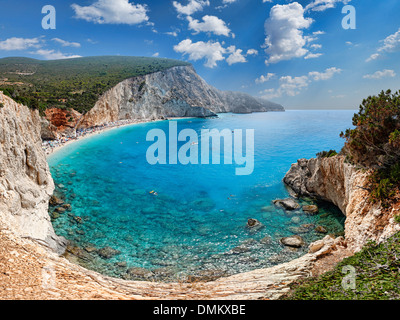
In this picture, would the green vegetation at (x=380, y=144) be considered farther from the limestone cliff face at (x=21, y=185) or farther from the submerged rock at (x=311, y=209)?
the limestone cliff face at (x=21, y=185)

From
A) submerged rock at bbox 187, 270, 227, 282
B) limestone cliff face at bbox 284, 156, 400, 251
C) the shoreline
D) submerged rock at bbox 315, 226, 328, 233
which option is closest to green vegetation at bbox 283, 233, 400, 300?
limestone cliff face at bbox 284, 156, 400, 251

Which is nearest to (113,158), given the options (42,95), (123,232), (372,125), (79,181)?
(79,181)

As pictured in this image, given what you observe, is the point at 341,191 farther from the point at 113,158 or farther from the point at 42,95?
the point at 42,95

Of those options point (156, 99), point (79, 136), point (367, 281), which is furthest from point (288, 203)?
point (156, 99)

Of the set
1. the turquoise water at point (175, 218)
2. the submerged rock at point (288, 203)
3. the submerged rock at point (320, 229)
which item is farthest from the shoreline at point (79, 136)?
the submerged rock at point (320, 229)

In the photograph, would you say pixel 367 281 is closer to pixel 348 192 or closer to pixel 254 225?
pixel 348 192

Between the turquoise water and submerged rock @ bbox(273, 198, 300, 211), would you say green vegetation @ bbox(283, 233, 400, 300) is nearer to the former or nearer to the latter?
the turquoise water
